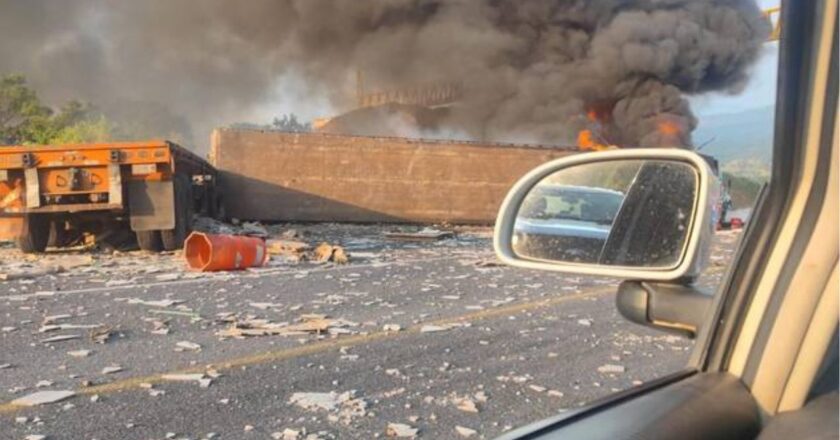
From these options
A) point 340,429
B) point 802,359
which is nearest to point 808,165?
point 802,359

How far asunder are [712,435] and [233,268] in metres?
7.67

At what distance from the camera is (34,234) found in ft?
33.7

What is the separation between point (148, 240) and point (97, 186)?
38.1 inches

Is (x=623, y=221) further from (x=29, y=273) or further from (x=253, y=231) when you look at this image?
(x=253, y=231)

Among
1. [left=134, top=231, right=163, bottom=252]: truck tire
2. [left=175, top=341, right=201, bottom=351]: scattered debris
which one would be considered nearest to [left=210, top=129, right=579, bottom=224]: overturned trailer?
[left=134, top=231, right=163, bottom=252]: truck tire

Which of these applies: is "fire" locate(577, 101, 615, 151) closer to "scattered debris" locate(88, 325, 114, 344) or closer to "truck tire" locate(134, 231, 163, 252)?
"truck tire" locate(134, 231, 163, 252)

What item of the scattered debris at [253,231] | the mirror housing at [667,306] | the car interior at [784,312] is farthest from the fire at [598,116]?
the car interior at [784,312]

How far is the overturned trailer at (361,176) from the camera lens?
53.0 feet

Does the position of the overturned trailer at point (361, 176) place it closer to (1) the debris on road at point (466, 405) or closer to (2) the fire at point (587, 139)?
(2) the fire at point (587, 139)

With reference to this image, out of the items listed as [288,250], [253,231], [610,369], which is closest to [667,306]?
[610,369]

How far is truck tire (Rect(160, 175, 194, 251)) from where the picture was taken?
9961 millimetres

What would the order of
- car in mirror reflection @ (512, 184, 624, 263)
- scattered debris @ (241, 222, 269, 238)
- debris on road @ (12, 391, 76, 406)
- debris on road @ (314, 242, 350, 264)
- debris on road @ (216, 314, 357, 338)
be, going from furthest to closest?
scattered debris @ (241, 222, 269, 238)
debris on road @ (314, 242, 350, 264)
debris on road @ (216, 314, 357, 338)
debris on road @ (12, 391, 76, 406)
car in mirror reflection @ (512, 184, 624, 263)

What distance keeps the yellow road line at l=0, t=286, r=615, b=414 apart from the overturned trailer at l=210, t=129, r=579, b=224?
34.6 feet

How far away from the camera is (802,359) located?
3.80 ft
